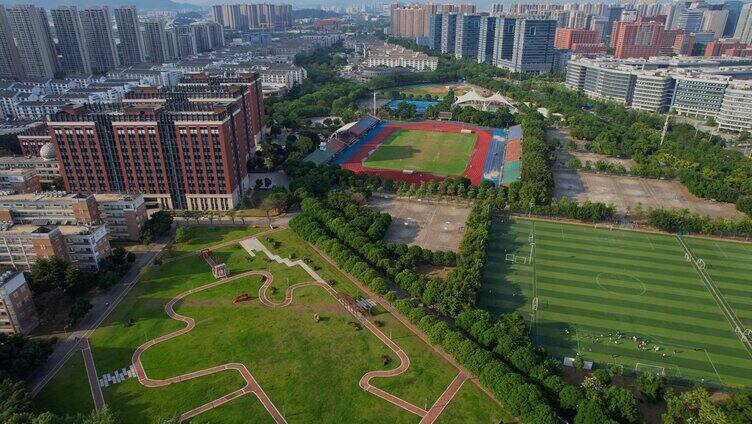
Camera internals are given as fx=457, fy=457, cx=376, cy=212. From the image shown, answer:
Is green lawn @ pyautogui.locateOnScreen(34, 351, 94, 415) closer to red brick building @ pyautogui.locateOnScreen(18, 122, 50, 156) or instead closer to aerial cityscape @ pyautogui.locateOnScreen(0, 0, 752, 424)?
aerial cityscape @ pyautogui.locateOnScreen(0, 0, 752, 424)

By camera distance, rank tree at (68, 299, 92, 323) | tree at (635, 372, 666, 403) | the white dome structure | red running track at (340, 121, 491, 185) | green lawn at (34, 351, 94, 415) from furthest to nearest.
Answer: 1. red running track at (340, 121, 491, 185)
2. the white dome structure
3. tree at (68, 299, 92, 323)
4. green lawn at (34, 351, 94, 415)
5. tree at (635, 372, 666, 403)

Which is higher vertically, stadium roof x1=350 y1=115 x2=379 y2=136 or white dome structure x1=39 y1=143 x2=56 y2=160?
white dome structure x1=39 y1=143 x2=56 y2=160

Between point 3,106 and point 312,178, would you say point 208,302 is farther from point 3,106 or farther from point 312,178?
point 3,106

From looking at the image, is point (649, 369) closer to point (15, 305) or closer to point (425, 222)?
point (425, 222)

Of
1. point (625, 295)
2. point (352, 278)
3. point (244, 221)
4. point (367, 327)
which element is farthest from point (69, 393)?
point (625, 295)

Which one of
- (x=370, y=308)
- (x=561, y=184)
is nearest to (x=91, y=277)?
(x=370, y=308)

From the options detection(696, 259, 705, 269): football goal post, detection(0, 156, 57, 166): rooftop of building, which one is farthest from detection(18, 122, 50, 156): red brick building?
detection(696, 259, 705, 269): football goal post

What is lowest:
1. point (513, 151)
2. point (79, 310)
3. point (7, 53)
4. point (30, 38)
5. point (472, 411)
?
point (472, 411)
